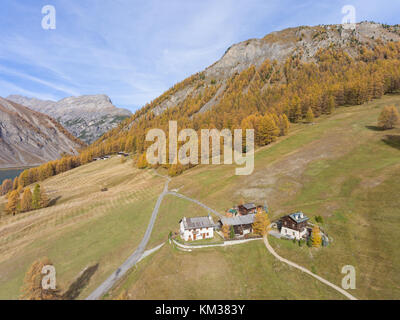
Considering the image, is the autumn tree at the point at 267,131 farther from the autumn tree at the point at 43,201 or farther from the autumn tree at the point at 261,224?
the autumn tree at the point at 43,201

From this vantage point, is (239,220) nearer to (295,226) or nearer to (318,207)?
(295,226)

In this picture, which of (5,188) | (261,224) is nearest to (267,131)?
(261,224)

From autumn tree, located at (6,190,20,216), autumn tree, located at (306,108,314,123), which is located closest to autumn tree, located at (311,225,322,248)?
autumn tree, located at (306,108,314,123)

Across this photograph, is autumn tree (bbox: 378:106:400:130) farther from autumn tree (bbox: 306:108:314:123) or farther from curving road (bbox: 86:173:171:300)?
curving road (bbox: 86:173:171:300)

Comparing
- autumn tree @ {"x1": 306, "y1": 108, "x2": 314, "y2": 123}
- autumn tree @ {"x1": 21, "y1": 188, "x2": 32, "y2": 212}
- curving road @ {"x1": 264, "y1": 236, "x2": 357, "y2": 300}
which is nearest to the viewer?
curving road @ {"x1": 264, "y1": 236, "x2": 357, "y2": 300}

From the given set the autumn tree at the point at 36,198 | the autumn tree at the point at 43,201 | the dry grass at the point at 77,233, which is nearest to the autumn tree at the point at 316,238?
the dry grass at the point at 77,233
